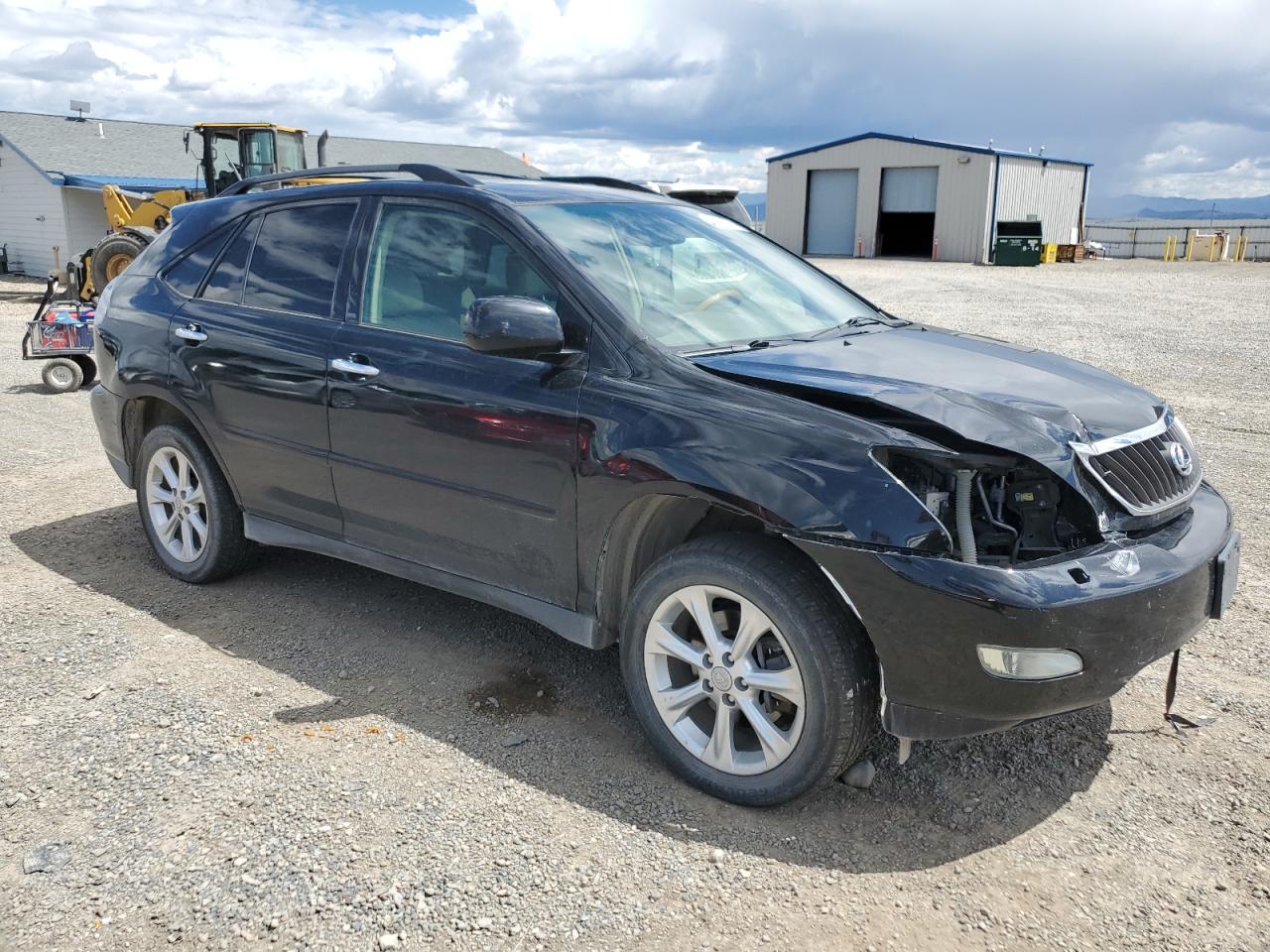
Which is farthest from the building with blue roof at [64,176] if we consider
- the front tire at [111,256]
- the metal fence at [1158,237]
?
the metal fence at [1158,237]

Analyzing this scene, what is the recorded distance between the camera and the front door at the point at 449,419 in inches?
137

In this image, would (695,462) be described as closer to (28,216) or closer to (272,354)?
(272,354)

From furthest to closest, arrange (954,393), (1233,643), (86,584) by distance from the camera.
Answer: (86,584), (1233,643), (954,393)

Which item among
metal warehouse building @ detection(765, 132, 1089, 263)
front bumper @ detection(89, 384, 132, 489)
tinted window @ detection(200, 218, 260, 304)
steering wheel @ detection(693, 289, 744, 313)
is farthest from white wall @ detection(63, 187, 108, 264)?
steering wheel @ detection(693, 289, 744, 313)

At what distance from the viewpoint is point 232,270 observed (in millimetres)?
4652

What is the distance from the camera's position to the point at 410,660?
420 centimetres

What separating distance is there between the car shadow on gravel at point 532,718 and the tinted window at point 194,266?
4.61ft

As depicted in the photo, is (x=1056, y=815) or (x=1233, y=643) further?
(x=1233, y=643)

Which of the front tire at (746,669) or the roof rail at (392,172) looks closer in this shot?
the front tire at (746,669)

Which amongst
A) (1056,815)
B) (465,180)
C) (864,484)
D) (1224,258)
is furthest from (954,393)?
(1224,258)

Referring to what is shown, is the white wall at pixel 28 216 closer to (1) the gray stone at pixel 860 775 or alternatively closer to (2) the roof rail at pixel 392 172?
(2) the roof rail at pixel 392 172

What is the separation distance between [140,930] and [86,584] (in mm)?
2834

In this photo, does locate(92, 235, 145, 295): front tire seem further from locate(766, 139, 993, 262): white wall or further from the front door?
locate(766, 139, 993, 262): white wall

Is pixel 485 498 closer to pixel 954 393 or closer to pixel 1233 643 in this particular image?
pixel 954 393
